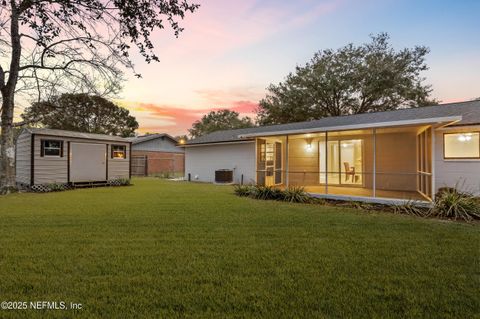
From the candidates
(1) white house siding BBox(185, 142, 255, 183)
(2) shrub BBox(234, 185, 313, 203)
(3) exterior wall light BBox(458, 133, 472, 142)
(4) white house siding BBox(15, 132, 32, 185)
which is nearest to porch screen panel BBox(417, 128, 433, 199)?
(3) exterior wall light BBox(458, 133, 472, 142)

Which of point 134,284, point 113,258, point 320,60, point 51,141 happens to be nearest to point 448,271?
point 134,284

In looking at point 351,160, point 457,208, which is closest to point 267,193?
point 351,160

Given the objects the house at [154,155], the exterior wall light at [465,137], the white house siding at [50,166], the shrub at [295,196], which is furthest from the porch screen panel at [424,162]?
the house at [154,155]

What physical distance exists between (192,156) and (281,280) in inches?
623

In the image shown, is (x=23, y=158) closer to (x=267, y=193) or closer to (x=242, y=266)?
(x=267, y=193)

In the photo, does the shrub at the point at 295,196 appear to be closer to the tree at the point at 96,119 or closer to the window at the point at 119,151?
the window at the point at 119,151

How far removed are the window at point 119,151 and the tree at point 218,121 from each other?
30.1m

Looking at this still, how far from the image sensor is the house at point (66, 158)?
40.1ft

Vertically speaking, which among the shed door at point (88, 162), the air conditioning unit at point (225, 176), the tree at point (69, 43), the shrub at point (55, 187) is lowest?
the shrub at point (55, 187)

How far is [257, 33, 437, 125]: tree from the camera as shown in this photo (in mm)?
22719

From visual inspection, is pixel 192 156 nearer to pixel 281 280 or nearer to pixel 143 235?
pixel 143 235

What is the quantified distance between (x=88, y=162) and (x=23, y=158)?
114 inches

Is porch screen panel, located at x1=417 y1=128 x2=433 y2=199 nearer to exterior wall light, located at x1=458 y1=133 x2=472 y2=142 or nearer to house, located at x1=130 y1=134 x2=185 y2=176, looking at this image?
exterior wall light, located at x1=458 y1=133 x2=472 y2=142

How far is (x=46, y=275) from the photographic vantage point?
315cm
